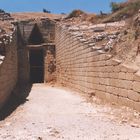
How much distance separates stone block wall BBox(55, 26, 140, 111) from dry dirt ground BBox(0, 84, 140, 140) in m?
0.56

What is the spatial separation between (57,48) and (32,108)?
13.0 meters

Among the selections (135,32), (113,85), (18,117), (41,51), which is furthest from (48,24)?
(18,117)

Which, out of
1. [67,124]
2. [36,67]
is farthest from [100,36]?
[36,67]

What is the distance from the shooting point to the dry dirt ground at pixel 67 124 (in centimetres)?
788

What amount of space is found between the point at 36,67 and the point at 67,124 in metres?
18.8

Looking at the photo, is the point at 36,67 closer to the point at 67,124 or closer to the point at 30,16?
the point at 30,16

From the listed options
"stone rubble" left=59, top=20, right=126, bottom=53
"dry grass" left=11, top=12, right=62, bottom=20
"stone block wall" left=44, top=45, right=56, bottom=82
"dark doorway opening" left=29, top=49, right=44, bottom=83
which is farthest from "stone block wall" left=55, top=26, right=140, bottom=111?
"dry grass" left=11, top=12, right=62, bottom=20

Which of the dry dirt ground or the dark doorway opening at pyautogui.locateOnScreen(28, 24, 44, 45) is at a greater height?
the dark doorway opening at pyautogui.locateOnScreen(28, 24, 44, 45)

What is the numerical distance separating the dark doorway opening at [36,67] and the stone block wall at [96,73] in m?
4.56

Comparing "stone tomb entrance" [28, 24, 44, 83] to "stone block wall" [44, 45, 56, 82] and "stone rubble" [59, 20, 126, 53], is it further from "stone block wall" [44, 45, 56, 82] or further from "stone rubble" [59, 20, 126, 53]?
"stone rubble" [59, 20, 126, 53]

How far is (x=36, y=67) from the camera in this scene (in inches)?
1092

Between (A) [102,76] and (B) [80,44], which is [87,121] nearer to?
(A) [102,76]

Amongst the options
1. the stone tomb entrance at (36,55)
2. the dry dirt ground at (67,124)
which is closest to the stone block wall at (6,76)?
the dry dirt ground at (67,124)

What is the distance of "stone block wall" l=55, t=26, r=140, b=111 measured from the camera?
11.0 meters
